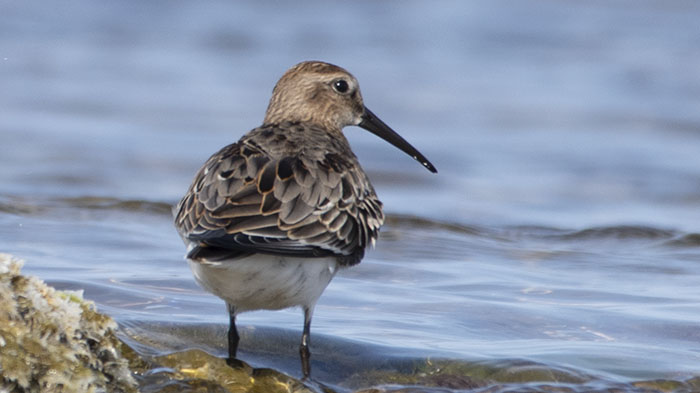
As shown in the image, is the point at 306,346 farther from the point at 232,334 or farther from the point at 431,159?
the point at 431,159

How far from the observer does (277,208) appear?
526 cm

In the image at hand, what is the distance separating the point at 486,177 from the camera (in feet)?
39.4

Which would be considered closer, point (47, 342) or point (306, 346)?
point (47, 342)

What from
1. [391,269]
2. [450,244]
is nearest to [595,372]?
[391,269]

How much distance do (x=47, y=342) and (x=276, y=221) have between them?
1.47 m

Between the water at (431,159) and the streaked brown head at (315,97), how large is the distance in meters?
1.15

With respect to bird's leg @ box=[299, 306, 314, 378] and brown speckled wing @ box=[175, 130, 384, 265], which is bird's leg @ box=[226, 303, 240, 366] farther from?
brown speckled wing @ box=[175, 130, 384, 265]

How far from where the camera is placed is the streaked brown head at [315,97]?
7074mm

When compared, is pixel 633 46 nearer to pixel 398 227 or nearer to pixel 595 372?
pixel 398 227

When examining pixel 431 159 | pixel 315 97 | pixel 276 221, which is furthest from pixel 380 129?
pixel 431 159

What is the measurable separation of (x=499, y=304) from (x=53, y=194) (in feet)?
16.5

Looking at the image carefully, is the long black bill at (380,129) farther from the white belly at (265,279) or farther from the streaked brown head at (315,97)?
the white belly at (265,279)

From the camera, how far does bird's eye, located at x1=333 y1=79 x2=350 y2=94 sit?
7168mm

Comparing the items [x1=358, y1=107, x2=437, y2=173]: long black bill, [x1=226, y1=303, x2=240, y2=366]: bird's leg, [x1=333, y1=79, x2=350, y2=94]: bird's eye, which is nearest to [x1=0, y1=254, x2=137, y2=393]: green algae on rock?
[x1=226, y1=303, x2=240, y2=366]: bird's leg
